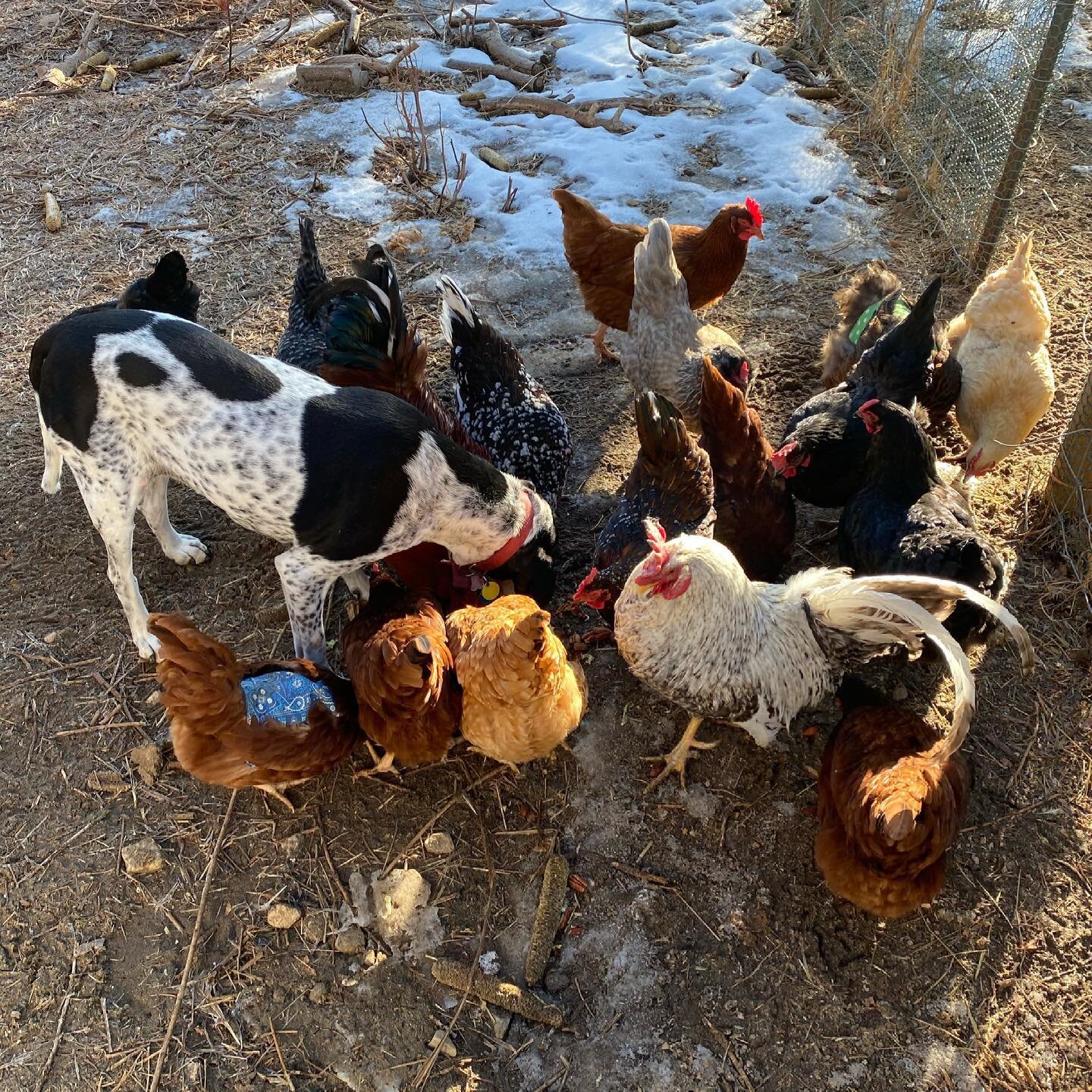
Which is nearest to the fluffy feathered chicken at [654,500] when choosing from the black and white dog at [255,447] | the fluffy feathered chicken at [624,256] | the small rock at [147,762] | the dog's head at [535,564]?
the dog's head at [535,564]

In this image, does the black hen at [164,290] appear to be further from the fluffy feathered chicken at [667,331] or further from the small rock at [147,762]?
the fluffy feathered chicken at [667,331]

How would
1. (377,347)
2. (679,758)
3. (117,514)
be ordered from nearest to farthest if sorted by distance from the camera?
1. (679,758)
2. (117,514)
3. (377,347)

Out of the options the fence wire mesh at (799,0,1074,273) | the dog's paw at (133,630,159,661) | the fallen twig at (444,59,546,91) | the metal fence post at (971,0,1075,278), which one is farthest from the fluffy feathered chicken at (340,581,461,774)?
the fallen twig at (444,59,546,91)

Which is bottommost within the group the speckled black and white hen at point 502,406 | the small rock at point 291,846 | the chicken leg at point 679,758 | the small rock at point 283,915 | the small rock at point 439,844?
the small rock at point 283,915

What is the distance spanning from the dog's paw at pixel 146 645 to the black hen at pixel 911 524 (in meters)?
3.39

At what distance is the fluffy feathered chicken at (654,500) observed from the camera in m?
3.53

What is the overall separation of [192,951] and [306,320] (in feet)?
10.8

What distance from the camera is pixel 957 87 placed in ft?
20.8

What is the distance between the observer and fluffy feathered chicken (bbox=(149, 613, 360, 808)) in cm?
278

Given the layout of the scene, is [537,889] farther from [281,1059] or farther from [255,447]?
[255,447]

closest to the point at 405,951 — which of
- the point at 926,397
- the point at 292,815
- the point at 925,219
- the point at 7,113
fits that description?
the point at 292,815

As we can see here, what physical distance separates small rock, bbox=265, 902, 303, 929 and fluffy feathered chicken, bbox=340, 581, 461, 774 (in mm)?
605

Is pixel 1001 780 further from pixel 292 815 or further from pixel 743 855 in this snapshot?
pixel 292 815

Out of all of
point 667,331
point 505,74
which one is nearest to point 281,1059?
point 667,331
